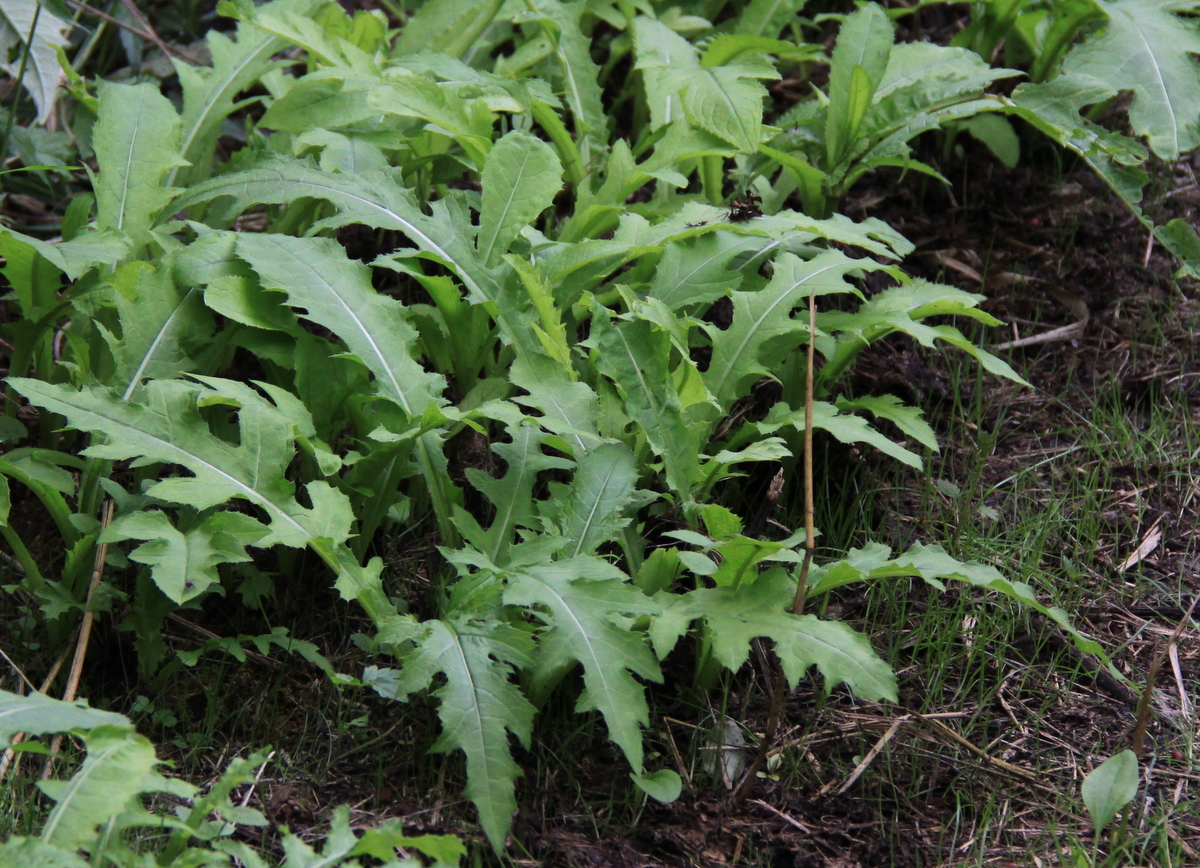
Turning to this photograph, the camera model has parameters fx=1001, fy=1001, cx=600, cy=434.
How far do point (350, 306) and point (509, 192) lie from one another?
47 cm

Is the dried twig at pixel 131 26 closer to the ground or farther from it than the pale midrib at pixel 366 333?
farther from it

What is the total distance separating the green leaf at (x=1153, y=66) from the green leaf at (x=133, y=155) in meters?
2.33

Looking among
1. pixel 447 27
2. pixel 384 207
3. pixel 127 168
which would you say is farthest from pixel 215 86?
pixel 384 207

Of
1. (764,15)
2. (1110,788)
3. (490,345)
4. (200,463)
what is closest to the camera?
(1110,788)

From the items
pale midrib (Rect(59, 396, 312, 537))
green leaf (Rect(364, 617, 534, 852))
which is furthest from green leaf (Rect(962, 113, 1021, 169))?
pale midrib (Rect(59, 396, 312, 537))

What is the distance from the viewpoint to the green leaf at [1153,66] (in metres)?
2.47

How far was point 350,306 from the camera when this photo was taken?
85.2 inches

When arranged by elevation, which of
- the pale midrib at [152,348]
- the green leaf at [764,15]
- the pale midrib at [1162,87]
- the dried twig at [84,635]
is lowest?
the dried twig at [84,635]

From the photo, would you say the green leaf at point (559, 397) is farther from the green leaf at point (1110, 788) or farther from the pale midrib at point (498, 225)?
the green leaf at point (1110, 788)

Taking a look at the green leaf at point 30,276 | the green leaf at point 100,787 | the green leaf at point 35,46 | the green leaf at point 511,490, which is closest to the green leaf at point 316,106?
the green leaf at point 35,46

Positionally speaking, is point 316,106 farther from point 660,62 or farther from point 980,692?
point 980,692

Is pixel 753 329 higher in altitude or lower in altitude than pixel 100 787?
higher

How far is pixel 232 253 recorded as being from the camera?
2.25m

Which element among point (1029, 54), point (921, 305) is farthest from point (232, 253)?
point (1029, 54)
